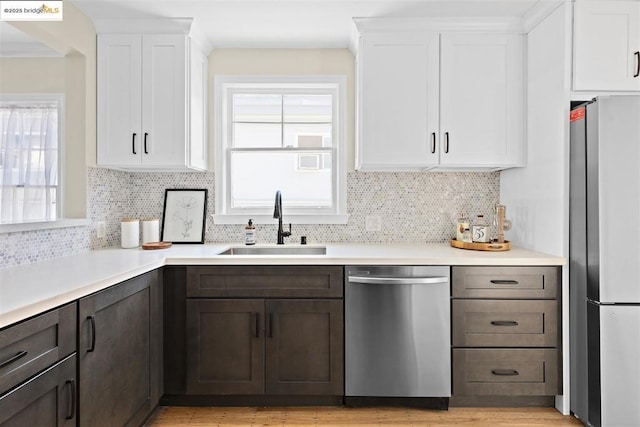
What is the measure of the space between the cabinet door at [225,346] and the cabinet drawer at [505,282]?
1.16 m

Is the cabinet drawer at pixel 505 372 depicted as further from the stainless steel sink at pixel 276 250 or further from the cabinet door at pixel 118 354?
the cabinet door at pixel 118 354

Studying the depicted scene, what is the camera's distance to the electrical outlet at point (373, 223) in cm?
306

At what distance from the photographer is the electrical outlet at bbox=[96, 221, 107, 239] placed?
269 centimetres

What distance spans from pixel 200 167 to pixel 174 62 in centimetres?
72

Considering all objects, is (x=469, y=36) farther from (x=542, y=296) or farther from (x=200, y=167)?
(x=200, y=167)

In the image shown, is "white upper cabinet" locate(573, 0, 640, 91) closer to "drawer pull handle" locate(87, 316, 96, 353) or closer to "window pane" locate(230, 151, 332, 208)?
"window pane" locate(230, 151, 332, 208)

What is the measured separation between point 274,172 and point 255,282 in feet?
3.68

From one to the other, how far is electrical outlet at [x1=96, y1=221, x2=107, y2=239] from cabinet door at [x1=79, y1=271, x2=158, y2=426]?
800 mm

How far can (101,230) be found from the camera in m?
2.73

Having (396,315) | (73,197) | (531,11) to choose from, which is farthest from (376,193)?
(73,197)

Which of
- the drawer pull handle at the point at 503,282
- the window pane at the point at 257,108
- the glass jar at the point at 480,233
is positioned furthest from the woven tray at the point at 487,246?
the window pane at the point at 257,108

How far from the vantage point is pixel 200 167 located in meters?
2.91

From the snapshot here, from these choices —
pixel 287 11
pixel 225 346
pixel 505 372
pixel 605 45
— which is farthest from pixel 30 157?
pixel 605 45

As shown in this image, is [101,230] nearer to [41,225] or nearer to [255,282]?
[41,225]
